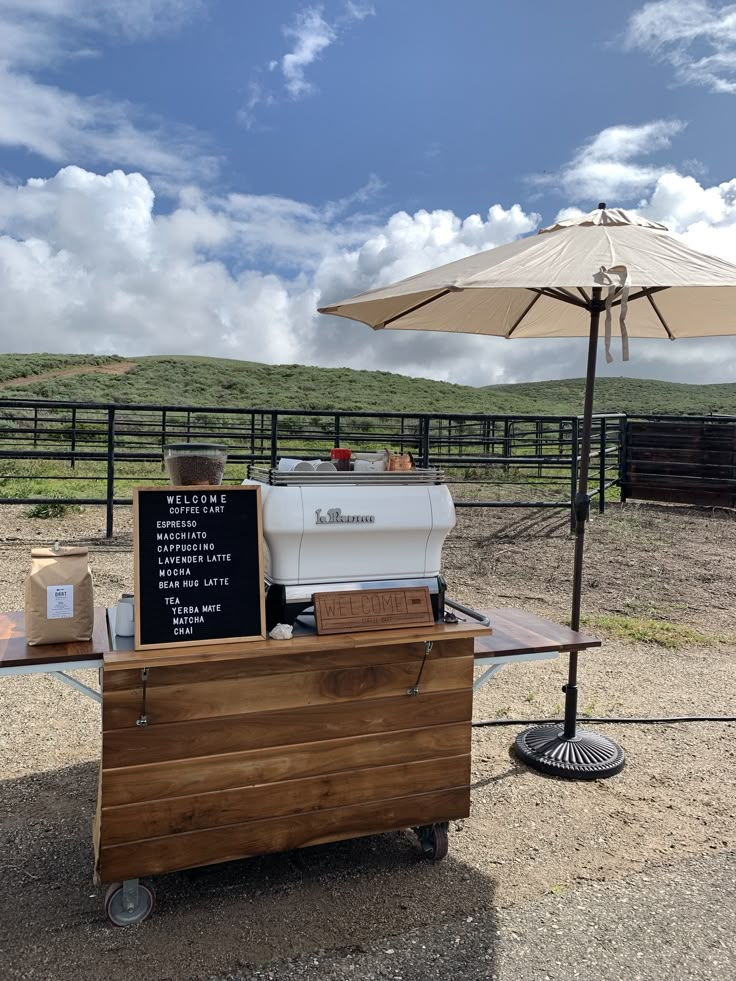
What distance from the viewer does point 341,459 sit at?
2.69 m

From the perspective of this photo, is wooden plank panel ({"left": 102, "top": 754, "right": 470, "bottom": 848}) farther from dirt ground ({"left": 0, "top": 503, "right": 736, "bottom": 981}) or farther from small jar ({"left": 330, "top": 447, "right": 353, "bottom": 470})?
small jar ({"left": 330, "top": 447, "right": 353, "bottom": 470})

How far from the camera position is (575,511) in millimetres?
3471

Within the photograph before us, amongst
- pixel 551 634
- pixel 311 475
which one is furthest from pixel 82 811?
pixel 551 634

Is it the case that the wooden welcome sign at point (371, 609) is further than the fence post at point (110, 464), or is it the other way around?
the fence post at point (110, 464)

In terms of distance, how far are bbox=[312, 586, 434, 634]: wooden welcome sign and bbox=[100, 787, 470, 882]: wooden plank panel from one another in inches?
23.1

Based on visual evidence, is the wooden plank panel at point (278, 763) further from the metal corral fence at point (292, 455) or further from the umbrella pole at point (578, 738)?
the metal corral fence at point (292, 455)

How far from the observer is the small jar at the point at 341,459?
8.75 ft

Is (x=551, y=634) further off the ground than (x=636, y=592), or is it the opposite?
(x=551, y=634)

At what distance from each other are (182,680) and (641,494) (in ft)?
35.4

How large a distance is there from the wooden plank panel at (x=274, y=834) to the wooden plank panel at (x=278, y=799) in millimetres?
23

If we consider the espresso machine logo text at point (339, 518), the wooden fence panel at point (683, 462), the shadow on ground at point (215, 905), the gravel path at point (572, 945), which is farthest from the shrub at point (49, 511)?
the wooden fence panel at point (683, 462)

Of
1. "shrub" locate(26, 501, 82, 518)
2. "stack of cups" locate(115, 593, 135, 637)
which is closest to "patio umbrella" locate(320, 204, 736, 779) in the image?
"stack of cups" locate(115, 593, 135, 637)

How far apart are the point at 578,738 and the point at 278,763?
1702 mm

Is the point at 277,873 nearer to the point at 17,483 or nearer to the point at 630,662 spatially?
the point at 630,662
